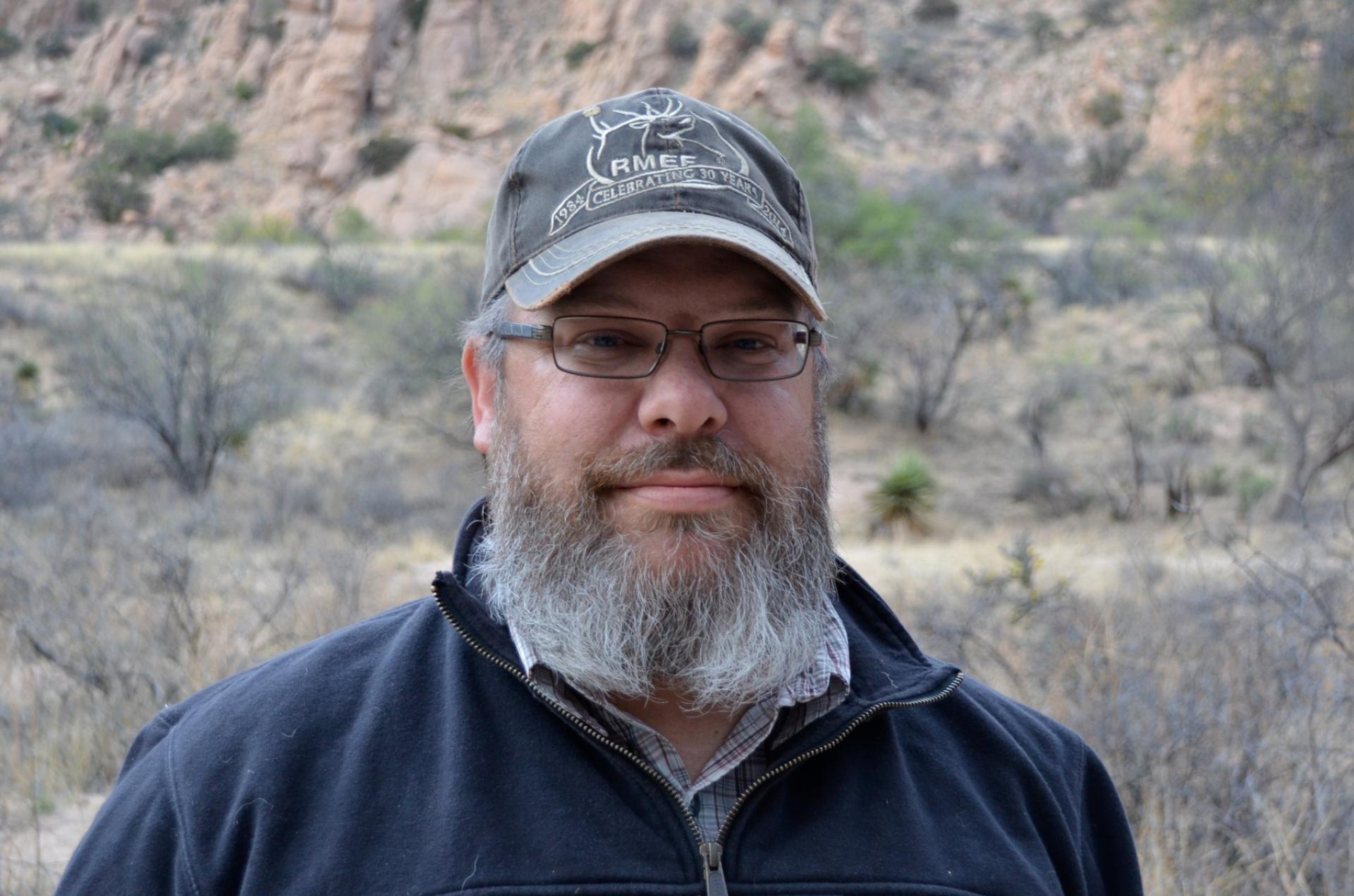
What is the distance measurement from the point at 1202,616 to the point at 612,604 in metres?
5.43

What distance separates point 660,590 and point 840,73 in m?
44.3

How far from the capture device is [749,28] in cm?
4328

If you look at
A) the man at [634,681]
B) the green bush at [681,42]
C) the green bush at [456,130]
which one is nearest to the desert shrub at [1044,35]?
the green bush at [681,42]

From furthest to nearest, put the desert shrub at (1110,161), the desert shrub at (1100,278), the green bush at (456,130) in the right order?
the green bush at (456,130)
the desert shrub at (1110,161)
the desert shrub at (1100,278)

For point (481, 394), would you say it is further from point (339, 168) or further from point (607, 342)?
point (339, 168)

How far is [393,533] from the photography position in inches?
446

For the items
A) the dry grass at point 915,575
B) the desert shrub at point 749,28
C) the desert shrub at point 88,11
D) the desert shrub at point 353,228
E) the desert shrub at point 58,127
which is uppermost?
the desert shrub at point 88,11

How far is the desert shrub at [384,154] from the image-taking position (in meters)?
42.2

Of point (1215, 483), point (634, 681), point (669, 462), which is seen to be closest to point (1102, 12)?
point (1215, 483)

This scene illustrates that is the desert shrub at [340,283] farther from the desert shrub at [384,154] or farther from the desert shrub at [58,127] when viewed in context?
the desert shrub at [58,127]

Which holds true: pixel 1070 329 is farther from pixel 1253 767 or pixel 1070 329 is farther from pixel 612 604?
pixel 612 604

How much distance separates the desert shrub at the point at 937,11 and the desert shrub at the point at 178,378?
43538 mm

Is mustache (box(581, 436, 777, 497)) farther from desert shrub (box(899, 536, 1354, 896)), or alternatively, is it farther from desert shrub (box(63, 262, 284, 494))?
desert shrub (box(63, 262, 284, 494))

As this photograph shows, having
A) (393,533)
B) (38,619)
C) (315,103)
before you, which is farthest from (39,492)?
(315,103)
